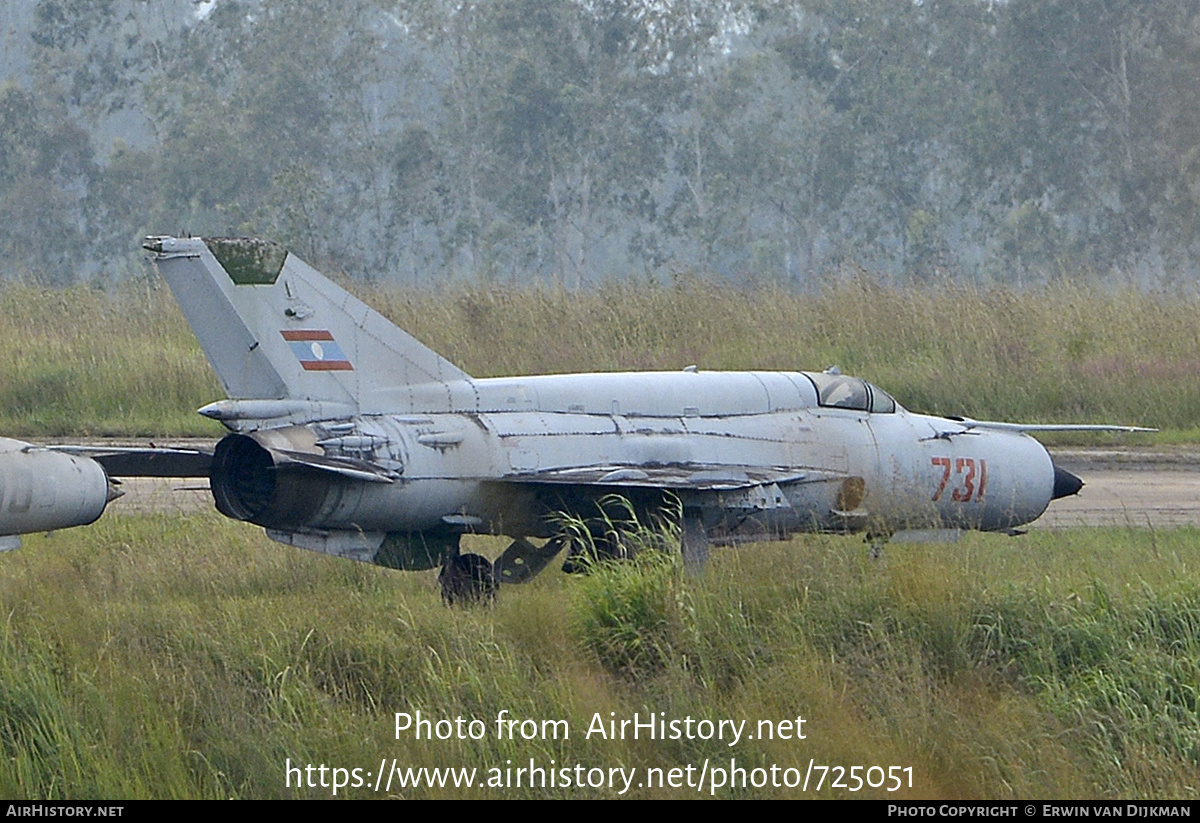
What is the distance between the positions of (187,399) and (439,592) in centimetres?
1130

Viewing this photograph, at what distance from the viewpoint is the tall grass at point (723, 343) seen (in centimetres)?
2022

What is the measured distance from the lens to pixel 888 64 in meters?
47.4

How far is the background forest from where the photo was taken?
44219 mm

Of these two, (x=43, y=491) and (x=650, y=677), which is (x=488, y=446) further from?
(x=43, y=491)

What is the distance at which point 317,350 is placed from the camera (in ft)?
31.2

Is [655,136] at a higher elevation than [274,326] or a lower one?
higher

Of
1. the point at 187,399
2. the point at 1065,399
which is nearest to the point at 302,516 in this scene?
the point at 187,399

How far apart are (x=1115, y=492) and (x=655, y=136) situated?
3384 cm

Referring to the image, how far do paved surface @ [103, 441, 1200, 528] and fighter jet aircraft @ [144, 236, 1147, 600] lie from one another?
3.10 meters

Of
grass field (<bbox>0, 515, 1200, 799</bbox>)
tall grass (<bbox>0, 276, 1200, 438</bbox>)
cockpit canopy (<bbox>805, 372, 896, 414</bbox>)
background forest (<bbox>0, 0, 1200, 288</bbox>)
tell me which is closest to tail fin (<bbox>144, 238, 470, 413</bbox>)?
grass field (<bbox>0, 515, 1200, 799</bbox>)

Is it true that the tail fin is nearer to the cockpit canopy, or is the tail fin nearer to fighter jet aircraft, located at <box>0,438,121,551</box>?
fighter jet aircraft, located at <box>0,438,121,551</box>

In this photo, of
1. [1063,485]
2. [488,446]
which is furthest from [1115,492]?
[488,446]

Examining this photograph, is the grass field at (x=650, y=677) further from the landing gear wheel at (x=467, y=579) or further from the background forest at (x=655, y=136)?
the background forest at (x=655, y=136)

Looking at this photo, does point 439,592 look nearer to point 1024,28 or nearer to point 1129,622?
point 1129,622
